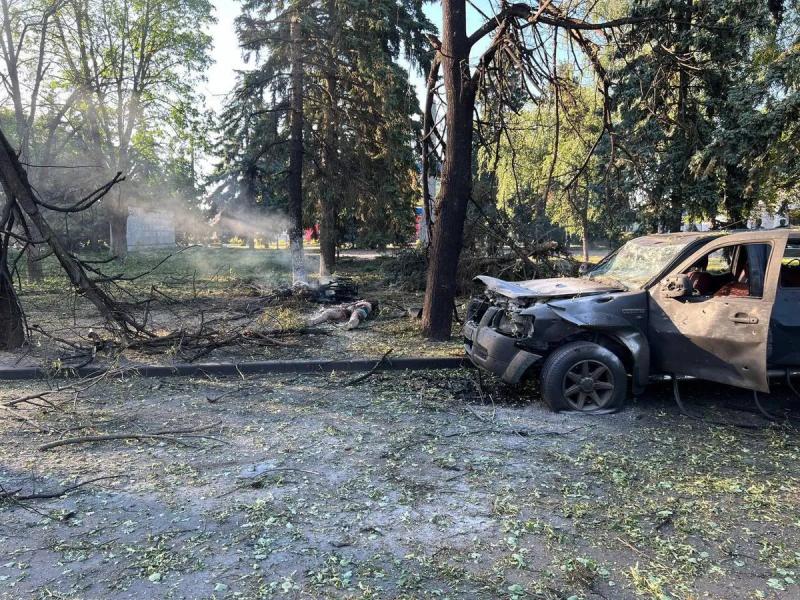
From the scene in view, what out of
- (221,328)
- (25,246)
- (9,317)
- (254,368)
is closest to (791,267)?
(254,368)

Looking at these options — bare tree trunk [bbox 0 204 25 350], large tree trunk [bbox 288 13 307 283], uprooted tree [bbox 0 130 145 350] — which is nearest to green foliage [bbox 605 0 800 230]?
large tree trunk [bbox 288 13 307 283]

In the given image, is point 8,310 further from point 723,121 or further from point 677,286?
point 723,121

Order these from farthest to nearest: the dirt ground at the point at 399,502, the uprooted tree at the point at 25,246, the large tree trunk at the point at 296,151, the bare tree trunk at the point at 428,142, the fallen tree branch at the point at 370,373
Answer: the large tree trunk at the point at 296,151, the bare tree trunk at the point at 428,142, the uprooted tree at the point at 25,246, the fallen tree branch at the point at 370,373, the dirt ground at the point at 399,502

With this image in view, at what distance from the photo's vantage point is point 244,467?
4348 millimetres

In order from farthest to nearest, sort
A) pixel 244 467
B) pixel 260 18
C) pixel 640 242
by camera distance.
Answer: pixel 260 18 → pixel 640 242 → pixel 244 467

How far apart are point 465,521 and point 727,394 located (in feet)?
13.3

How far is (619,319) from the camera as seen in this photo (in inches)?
218

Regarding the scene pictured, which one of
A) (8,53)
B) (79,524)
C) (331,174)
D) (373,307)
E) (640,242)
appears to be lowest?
(79,524)

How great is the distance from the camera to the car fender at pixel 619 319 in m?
5.49

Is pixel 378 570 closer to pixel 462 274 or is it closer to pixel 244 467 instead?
pixel 244 467

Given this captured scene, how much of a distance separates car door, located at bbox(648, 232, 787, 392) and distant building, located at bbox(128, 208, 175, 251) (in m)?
42.2

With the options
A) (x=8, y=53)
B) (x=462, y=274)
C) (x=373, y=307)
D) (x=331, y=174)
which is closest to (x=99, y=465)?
(x=373, y=307)

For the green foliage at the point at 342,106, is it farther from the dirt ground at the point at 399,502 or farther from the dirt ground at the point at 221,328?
the dirt ground at the point at 399,502

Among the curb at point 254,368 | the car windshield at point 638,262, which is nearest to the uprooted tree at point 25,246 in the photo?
the curb at point 254,368
